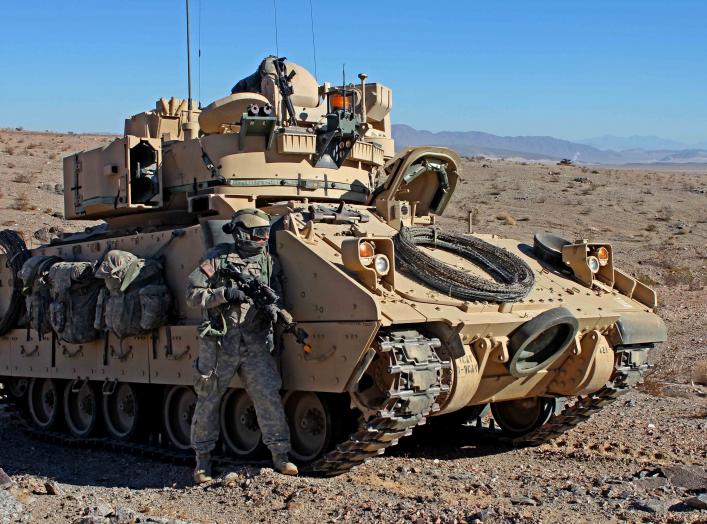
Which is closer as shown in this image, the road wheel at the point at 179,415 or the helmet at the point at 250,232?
the helmet at the point at 250,232

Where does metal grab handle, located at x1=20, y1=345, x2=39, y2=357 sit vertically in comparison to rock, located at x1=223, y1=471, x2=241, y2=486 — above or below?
above

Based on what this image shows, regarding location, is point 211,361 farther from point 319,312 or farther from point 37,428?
point 37,428

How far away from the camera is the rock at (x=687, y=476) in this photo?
8.84 meters

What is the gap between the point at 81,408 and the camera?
13070 millimetres

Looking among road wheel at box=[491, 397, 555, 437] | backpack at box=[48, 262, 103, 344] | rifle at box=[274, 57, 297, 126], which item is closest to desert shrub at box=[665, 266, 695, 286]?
road wheel at box=[491, 397, 555, 437]

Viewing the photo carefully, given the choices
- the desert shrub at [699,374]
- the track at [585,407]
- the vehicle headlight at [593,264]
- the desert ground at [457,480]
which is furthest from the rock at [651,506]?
the desert shrub at [699,374]

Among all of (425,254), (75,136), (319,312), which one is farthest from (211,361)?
(75,136)

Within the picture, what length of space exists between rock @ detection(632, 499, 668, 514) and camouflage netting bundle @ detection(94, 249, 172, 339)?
5163 millimetres

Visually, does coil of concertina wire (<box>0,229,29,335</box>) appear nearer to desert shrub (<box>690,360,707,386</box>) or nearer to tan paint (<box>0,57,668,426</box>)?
tan paint (<box>0,57,668,426</box>)

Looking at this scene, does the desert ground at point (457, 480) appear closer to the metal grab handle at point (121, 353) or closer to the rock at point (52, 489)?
the rock at point (52, 489)

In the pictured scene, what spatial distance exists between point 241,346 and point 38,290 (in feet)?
14.3

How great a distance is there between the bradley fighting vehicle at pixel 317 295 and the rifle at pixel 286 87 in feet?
0.08

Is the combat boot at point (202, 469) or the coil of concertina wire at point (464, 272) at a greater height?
the coil of concertina wire at point (464, 272)

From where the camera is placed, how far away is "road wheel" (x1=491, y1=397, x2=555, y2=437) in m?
11.5
